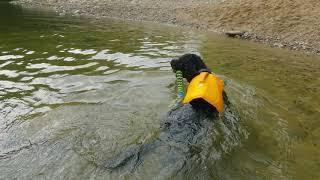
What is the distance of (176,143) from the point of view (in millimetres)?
6301

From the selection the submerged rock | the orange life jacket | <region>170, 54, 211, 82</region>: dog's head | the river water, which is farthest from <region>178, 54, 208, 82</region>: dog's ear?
the submerged rock

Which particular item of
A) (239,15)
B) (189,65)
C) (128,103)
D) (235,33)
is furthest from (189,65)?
(239,15)

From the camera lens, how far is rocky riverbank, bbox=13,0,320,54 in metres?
17.1

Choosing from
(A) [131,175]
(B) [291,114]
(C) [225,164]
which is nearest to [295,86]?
(B) [291,114]

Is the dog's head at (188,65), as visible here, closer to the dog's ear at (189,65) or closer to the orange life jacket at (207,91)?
the dog's ear at (189,65)

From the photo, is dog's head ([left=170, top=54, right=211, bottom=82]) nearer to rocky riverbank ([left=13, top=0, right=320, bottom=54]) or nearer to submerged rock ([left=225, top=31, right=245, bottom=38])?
rocky riverbank ([left=13, top=0, right=320, bottom=54])

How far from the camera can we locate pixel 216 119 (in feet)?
23.6

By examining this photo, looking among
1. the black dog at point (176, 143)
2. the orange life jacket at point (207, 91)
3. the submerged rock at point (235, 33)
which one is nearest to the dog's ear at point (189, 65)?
the orange life jacket at point (207, 91)

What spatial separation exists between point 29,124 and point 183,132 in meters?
3.26

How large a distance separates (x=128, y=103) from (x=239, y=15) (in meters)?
13.3

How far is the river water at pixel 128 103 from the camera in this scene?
20.4 ft

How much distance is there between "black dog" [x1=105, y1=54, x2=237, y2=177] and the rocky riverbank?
1007 cm

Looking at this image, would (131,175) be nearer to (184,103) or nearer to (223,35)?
(184,103)

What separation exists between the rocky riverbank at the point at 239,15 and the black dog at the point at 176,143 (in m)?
10.1
